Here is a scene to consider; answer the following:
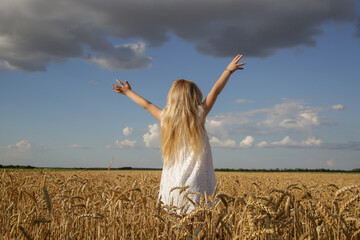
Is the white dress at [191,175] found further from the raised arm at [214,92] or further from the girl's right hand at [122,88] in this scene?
the girl's right hand at [122,88]

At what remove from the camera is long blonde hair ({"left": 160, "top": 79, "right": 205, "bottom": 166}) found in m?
3.78

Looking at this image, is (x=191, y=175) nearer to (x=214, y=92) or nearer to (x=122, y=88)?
(x=214, y=92)

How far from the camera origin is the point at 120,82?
4.96m

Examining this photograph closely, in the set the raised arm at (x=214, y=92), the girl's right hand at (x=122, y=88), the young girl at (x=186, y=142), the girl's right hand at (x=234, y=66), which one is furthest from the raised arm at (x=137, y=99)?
the girl's right hand at (x=234, y=66)

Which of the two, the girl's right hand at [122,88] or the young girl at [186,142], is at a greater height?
the girl's right hand at [122,88]

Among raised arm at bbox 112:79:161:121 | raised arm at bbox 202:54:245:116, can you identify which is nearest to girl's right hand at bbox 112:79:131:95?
raised arm at bbox 112:79:161:121

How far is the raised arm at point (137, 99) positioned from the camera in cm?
438

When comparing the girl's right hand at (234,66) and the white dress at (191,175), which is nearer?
the white dress at (191,175)

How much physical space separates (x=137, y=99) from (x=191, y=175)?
1.54 m

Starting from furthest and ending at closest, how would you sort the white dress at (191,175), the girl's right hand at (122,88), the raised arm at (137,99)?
the girl's right hand at (122,88), the raised arm at (137,99), the white dress at (191,175)

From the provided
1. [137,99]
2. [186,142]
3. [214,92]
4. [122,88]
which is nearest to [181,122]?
[186,142]

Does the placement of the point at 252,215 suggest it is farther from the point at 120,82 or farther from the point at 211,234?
the point at 120,82

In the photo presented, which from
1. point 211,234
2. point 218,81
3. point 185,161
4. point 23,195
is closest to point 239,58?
point 218,81

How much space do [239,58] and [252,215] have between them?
8.73ft
